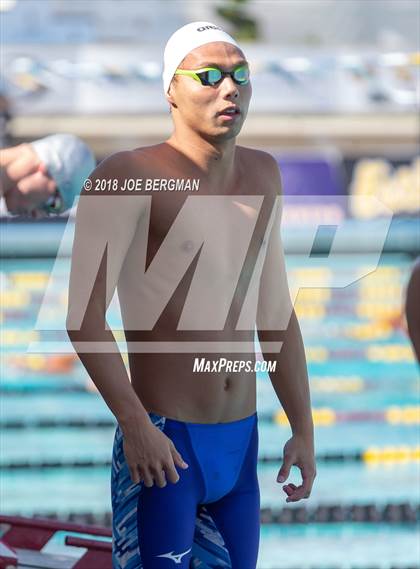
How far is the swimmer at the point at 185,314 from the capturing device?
1757 millimetres

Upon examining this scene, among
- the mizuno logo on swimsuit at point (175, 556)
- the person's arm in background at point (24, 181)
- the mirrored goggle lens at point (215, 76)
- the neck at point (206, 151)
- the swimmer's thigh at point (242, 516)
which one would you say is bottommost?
the mizuno logo on swimsuit at point (175, 556)

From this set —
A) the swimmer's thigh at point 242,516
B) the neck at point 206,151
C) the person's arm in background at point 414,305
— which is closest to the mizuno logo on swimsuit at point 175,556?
the swimmer's thigh at point 242,516

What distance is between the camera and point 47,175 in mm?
2445

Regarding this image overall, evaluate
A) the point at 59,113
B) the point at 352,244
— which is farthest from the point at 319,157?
the point at 59,113

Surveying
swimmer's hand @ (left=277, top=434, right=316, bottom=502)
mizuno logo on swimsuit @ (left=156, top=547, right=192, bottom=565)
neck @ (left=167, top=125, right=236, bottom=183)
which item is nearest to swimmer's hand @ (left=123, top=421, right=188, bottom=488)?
mizuno logo on swimsuit @ (left=156, top=547, right=192, bottom=565)

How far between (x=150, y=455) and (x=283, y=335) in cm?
40

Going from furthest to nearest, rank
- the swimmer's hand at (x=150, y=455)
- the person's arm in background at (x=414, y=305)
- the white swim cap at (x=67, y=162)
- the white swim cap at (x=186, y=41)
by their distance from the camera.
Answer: the white swim cap at (x=67, y=162) → the white swim cap at (x=186, y=41) → the swimmer's hand at (x=150, y=455) → the person's arm in background at (x=414, y=305)

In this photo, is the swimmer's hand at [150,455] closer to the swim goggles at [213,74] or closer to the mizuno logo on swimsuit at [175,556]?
the mizuno logo on swimsuit at [175,556]

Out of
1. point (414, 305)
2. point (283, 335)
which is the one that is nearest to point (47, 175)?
point (283, 335)

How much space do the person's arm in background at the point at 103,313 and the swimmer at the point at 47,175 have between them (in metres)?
0.67

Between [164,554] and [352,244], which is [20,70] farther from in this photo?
[164,554]

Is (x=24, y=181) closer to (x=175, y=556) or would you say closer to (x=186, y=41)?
(x=186, y=41)

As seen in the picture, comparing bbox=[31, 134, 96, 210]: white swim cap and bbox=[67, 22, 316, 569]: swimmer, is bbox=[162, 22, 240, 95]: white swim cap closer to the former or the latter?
bbox=[67, 22, 316, 569]: swimmer

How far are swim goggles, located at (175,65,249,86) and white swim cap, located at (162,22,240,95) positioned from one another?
1.4 inches
